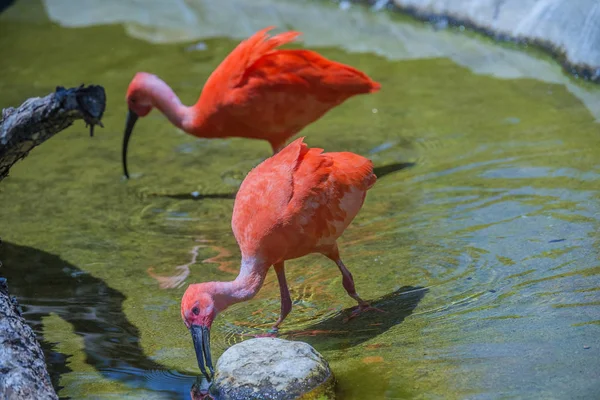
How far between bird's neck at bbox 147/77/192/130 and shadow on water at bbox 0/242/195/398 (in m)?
Answer: 1.52

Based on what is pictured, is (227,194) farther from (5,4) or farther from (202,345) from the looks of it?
(5,4)

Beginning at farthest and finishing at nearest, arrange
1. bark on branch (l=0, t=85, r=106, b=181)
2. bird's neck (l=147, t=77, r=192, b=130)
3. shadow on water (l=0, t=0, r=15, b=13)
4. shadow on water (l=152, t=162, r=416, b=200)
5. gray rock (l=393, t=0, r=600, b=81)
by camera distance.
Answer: shadow on water (l=0, t=0, r=15, b=13)
gray rock (l=393, t=0, r=600, b=81)
bird's neck (l=147, t=77, r=192, b=130)
shadow on water (l=152, t=162, r=416, b=200)
bark on branch (l=0, t=85, r=106, b=181)

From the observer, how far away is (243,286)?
14.4 ft

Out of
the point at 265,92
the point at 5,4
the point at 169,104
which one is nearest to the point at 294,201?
the point at 265,92

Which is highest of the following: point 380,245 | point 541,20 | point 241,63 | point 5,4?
point 541,20

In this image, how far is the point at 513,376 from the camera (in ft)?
12.0

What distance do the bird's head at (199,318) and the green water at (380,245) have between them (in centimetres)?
16

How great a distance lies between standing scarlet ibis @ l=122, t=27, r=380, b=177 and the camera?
6355 millimetres

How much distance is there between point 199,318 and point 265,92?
262 centimetres

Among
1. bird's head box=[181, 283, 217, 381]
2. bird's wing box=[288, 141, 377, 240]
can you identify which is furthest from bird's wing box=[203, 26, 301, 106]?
bird's head box=[181, 283, 217, 381]

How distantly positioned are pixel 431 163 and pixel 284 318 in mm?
2375

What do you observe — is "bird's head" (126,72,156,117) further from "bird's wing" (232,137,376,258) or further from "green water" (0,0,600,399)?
"bird's wing" (232,137,376,258)

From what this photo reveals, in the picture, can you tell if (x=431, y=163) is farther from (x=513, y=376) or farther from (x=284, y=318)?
(x=513, y=376)

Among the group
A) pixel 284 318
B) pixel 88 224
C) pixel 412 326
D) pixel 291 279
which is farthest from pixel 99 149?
pixel 412 326
